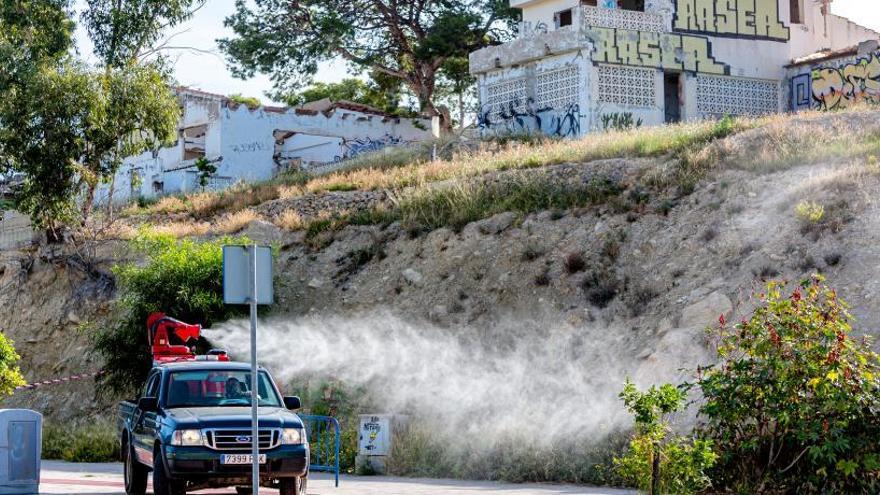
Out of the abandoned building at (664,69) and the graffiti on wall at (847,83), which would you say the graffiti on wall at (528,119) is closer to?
the abandoned building at (664,69)

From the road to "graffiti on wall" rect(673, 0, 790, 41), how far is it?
93.2ft

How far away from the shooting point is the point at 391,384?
2506 centimetres

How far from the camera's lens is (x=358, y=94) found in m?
72.5

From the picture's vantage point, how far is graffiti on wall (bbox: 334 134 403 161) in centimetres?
5512

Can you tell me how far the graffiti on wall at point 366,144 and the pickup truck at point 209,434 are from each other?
37.5 metres

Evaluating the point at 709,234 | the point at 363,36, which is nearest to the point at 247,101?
the point at 363,36

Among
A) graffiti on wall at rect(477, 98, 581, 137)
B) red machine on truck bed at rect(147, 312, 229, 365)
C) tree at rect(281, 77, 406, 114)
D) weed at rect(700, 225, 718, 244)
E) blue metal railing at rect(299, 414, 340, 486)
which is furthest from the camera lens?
tree at rect(281, 77, 406, 114)

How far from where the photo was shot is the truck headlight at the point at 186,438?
50.9 feet

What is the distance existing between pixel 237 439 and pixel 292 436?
671 mm

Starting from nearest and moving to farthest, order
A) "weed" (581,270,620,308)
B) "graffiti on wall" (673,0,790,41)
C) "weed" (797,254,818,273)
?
"weed" (797,254,818,273) → "weed" (581,270,620,308) → "graffiti on wall" (673,0,790,41)

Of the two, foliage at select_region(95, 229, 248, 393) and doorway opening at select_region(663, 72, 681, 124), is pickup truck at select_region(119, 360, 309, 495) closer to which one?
foliage at select_region(95, 229, 248, 393)

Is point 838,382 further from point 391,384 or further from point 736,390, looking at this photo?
point 391,384

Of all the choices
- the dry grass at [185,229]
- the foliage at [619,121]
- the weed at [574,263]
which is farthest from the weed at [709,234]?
the dry grass at [185,229]

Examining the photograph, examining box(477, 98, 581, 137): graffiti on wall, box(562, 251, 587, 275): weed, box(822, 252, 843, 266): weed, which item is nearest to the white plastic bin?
box(562, 251, 587, 275): weed
